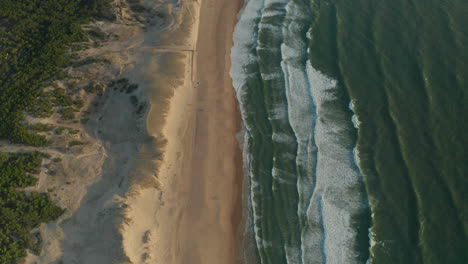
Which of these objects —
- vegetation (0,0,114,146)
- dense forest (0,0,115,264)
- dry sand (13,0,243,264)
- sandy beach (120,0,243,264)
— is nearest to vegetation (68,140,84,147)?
dry sand (13,0,243,264)

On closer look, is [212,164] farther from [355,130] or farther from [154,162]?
[355,130]

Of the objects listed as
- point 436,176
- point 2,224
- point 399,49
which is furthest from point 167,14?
point 436,176

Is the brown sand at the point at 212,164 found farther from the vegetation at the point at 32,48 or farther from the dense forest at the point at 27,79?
the vegetation at the point at 32,48

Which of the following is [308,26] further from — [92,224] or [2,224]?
[2,224]

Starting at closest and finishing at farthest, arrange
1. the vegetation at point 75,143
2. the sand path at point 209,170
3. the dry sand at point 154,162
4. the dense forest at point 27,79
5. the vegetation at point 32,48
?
the dry sand at point 154,162 → the dense forest at point 27,79 → the sand path at point 209,170 → the vegetation at point 75,143 → the vegetation at point 32,48

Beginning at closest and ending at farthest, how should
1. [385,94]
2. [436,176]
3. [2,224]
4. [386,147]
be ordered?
[2,224] < [436,176] < [386,147] < [385,94]

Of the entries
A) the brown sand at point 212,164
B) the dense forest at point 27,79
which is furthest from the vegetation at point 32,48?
the brown sand at point 212,164
